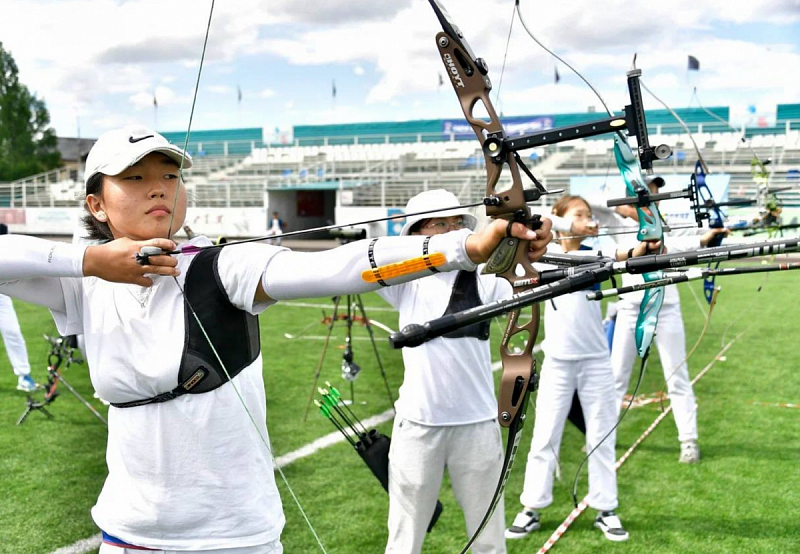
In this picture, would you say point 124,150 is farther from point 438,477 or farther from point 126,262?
point 438,477

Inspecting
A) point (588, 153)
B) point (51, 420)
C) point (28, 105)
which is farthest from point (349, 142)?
point (51, 420)

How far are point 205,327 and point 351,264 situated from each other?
390mm

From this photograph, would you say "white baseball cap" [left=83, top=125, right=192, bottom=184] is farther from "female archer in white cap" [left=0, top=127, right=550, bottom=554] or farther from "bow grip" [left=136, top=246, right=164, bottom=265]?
"bow grip" [left=136, top=246, right=164, bottom=265]

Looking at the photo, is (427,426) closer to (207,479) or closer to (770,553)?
(207,479)

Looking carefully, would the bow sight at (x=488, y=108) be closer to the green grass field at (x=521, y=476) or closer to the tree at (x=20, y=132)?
the green grass field at (x=521, y=476)

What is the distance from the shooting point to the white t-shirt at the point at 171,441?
1731 mm

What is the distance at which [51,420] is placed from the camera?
19.6ft

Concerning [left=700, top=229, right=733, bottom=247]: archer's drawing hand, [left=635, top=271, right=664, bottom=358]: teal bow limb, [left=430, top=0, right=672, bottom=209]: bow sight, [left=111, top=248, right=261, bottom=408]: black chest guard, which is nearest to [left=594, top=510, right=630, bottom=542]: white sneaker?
[left=700, top=229, right=733, bottom=247]: archer's drawing hand

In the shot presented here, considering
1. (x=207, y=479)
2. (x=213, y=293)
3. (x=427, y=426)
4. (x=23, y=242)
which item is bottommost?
(x=427, y=426)

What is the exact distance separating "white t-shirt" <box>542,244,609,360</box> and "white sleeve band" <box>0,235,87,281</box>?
2749 millimetres

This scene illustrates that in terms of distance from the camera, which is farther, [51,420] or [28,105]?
[28,105]

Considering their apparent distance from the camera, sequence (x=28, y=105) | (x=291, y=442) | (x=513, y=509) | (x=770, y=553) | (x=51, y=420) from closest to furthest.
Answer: (x=770, y=553) < (x=513, y=509) < (x=291, y=442) < (x=51, y=420) < (x=28, y=105)

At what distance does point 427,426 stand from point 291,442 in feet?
8.68

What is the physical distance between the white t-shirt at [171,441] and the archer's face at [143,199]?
11 cm
